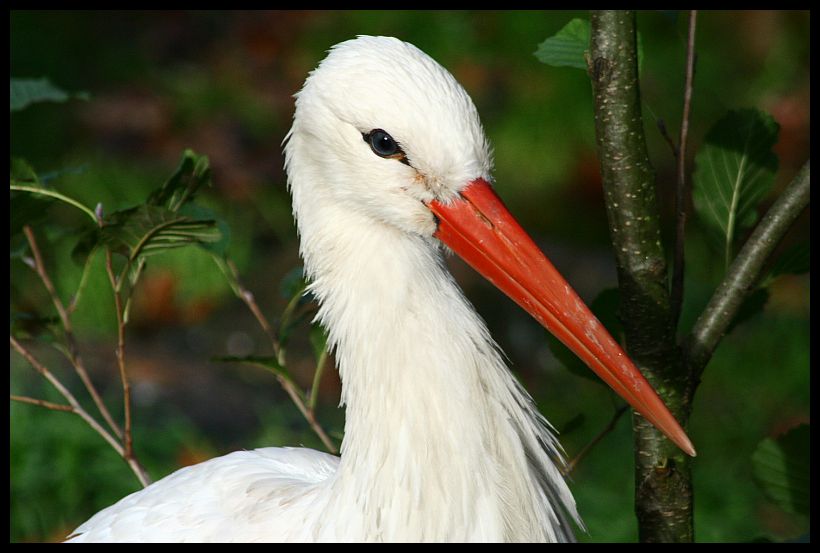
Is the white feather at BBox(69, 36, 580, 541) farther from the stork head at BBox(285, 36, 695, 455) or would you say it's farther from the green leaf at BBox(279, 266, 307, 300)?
the green leaf at BBox(279, 266, 307, 300)

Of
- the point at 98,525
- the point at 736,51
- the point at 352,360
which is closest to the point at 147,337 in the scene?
the point at 98,525

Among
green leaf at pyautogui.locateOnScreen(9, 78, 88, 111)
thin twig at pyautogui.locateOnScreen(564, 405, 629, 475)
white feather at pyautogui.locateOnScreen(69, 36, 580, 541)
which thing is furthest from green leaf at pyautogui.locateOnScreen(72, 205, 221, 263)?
thin twig at pyautogui.locateOnScreen(564, 405, 629, 475)

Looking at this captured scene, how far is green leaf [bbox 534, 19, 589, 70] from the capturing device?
1769 millimetres

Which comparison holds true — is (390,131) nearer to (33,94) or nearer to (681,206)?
(681,206)

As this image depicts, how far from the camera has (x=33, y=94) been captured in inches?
80.6

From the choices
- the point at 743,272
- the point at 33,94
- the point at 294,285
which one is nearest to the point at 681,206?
the point at 743,272

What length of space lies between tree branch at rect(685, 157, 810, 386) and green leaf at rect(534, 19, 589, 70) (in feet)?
1.32

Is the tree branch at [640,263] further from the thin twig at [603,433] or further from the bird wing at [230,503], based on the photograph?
→ the bird wing at [230,503]

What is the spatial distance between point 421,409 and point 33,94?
1.03 meters

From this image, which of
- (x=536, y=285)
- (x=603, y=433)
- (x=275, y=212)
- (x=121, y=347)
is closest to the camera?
(x=536, y=285)

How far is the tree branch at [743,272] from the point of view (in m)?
1.69

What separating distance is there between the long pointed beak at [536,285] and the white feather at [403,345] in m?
0.04

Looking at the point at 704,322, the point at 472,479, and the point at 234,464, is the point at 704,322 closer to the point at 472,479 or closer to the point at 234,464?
the point at 472,479

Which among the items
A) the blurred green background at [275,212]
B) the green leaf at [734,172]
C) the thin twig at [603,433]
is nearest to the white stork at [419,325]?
the thin twig at [603,433]
